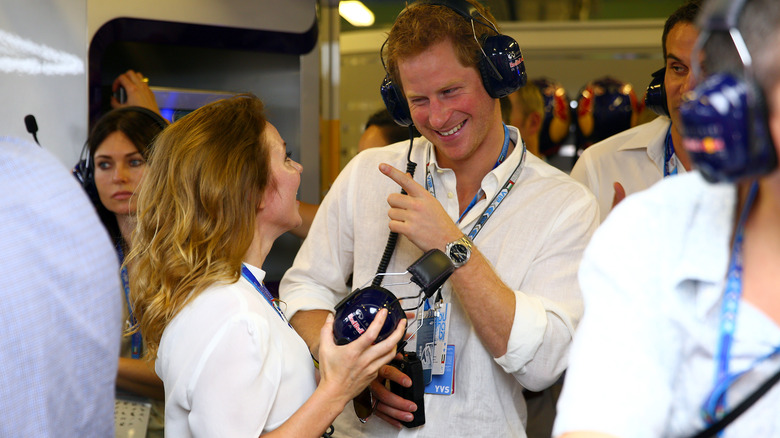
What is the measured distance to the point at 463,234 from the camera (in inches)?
66.1

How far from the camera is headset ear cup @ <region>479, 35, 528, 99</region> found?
6.02 feet

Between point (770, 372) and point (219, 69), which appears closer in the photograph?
point (770, 372)

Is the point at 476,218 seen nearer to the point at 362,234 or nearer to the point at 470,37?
the point at 362,234

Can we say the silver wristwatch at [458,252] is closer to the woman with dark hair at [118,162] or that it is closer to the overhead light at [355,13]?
the woman with dark hair at [118,162]

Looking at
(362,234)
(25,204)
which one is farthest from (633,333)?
(362,234)

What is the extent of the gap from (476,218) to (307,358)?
0.57 m

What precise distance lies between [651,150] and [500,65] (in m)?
0.84

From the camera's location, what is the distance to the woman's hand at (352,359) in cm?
147

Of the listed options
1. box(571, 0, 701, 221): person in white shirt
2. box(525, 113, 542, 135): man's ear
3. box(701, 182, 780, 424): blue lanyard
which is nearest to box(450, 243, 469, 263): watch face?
box(571, 0, 701, 221): person in white shirt

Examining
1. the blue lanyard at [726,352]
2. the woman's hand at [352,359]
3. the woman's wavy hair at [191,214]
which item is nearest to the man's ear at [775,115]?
the blue lanyard at [726,352]

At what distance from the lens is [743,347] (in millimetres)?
764

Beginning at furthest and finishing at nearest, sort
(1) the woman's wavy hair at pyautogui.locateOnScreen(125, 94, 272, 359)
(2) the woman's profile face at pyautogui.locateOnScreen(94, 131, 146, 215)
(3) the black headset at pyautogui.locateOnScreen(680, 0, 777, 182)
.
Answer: (2) the woman's profile face at pyautogui.locateOnScreen(94, 131, 146, 215) < (1) the woman's wavy hair at pyautogui.locateOnScreen(125, 94, 272, 359) < (3) the black headset at pyautogui.locateOnScreen(680, 0, 777, 182)

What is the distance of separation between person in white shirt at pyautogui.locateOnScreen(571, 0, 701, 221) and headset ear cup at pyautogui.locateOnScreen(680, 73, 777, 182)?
1.51m

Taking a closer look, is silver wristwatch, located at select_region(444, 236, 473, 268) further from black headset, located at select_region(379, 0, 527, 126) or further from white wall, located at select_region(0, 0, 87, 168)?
white wall, located at select_region(0, 0, 87, 168)
